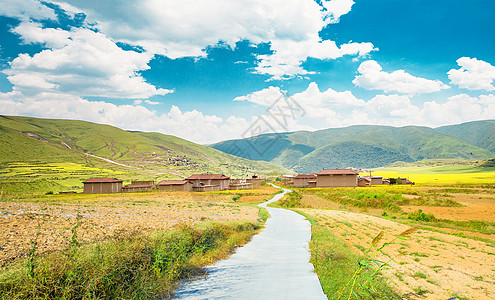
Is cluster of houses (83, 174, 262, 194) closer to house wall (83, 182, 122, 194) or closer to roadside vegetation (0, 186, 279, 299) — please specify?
house wall (83, 182, 122, 194)

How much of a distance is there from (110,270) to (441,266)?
11602 mm

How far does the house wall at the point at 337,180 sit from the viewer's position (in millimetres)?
71625

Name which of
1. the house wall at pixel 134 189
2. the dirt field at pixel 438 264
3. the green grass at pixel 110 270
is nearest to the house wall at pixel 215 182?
the house wall at pixel 134 189

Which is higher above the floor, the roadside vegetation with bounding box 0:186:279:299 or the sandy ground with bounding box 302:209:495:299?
the roadside vegetation with bounding box 0:186:279:299

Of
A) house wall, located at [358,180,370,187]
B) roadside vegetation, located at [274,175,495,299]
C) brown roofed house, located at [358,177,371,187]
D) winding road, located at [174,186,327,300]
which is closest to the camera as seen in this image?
winding road, located at [174,186,327,300]

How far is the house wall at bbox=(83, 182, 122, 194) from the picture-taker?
60.2 m

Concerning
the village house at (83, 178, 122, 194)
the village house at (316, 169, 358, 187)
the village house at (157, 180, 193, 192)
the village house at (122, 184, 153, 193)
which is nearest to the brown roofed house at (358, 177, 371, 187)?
the village house at (316, 169, 358, 187)

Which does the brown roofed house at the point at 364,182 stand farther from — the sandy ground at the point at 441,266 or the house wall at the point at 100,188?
the house wall at the point at 100,188

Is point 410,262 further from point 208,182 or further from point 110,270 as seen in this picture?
point 208,182

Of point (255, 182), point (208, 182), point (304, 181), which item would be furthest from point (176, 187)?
point (304, 181)

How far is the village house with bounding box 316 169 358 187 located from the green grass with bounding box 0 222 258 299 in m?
66.3

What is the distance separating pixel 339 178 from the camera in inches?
2844

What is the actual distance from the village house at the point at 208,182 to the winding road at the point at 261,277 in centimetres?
5528

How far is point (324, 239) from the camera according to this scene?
46.9 feet
